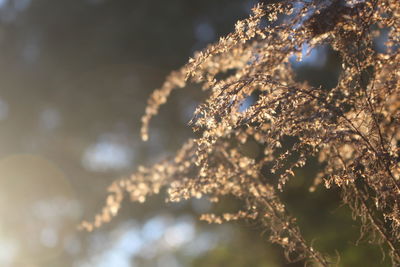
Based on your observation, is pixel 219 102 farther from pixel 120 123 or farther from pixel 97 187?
pixel 97 187

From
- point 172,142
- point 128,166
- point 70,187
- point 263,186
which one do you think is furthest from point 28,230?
point 263,186

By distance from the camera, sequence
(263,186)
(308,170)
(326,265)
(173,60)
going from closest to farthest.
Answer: (326,265), (263,186), (308,170), (173,60)

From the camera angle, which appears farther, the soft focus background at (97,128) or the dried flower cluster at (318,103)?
the soft focus background at (97,128)

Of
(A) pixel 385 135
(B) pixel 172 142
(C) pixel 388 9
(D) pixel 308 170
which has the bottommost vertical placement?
(A) pixel 385 135

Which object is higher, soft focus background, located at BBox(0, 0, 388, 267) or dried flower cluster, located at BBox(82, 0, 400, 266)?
soft focus background, located at BBox(0, 0, 388, 267)

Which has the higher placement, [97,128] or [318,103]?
[97,128]

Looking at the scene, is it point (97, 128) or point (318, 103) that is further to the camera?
point (97, 128)

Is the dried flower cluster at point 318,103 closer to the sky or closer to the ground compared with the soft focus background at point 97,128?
closer to the ground

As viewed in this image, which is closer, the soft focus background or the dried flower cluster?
the dried flower cluster
